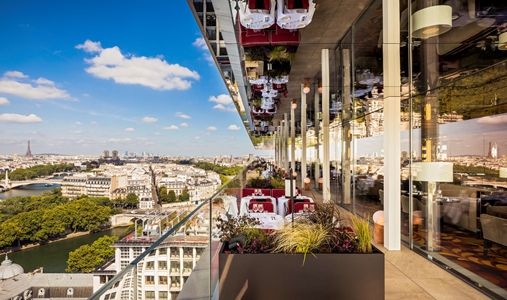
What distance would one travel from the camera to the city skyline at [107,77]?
136ft

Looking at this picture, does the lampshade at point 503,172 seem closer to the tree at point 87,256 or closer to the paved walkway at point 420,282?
the paved walkway at point 420,282

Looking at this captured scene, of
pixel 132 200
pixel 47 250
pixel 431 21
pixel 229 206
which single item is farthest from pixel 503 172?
pixel 47 250

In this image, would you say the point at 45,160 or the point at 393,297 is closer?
the point at 393,297

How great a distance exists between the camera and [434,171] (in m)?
4.54

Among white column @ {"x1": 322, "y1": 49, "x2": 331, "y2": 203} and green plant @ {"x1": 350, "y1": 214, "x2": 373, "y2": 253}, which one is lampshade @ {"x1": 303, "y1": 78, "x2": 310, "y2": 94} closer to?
white column @ {"x1": 322, "y1": 49, "x2": 331, "y2": 203}

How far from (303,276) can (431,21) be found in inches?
159

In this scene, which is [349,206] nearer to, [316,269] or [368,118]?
[368,118]

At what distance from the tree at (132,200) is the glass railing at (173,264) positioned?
96.3ft

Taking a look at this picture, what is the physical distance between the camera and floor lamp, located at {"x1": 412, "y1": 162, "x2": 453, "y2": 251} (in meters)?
4.49

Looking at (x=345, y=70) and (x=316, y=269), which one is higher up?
(x=345, y=70)

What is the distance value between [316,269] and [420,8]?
4173mm

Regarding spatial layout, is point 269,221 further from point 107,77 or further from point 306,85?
point 107,77

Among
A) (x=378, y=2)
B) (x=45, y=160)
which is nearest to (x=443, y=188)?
(x=378, y=2)

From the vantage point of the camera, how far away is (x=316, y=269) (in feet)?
8.71
